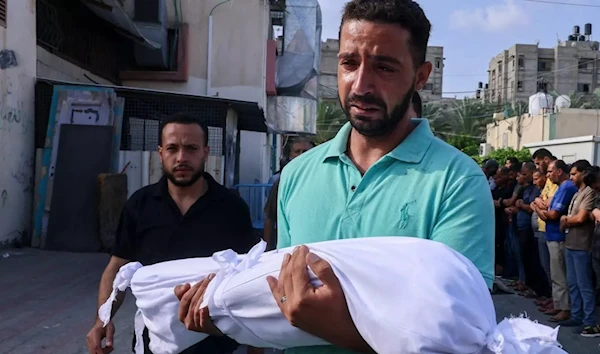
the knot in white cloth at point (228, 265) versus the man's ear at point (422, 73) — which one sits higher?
the man's ear at point (422, 73)

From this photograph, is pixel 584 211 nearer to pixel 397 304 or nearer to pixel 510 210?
pixel 510 210

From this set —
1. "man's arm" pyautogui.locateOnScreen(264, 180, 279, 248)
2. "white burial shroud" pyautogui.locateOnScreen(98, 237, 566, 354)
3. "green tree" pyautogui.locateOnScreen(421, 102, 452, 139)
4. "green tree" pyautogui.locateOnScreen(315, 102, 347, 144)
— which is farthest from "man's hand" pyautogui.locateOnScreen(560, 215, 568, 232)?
"green tree" pyautogui.locateOnScreen(421, 102, 452, 139)

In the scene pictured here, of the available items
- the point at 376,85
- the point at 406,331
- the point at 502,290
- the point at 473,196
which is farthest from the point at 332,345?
the point at 502,290

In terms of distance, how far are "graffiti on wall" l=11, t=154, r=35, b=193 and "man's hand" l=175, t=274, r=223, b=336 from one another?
8.63 meters

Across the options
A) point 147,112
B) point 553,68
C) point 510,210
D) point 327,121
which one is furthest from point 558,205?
point 553,68

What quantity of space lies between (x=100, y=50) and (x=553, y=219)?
10657 millimetres

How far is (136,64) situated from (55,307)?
9.45m

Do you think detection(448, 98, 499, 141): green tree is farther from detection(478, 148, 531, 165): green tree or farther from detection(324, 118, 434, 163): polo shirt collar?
detection(324, 118, 434, 163): polo shirt collar

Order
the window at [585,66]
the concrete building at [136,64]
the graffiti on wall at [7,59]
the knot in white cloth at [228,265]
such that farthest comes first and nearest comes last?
the window at [585,66], the concrete building at [136,64], the graffiti on wall at [7,59], the knot in white cloth at [228,265]

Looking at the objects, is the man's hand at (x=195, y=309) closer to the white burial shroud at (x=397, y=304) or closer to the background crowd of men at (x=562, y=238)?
the white burial shroud at (x=397, y=304)

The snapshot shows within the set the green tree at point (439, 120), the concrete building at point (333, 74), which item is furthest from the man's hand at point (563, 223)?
the concrete building at point (333, 74)

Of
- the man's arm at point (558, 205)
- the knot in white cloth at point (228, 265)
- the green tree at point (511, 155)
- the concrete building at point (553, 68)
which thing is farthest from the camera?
the concrete building at point (553, 68)

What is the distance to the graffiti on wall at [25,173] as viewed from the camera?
30.2 ft

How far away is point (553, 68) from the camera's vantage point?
176 ft
